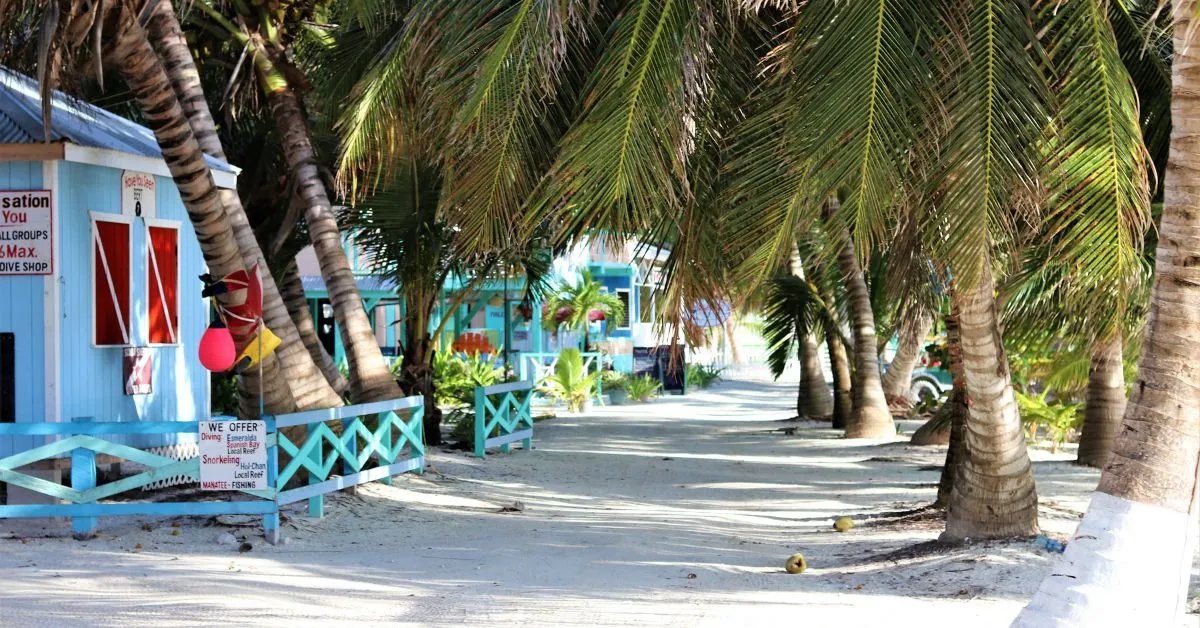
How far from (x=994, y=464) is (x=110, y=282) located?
23.3 feet

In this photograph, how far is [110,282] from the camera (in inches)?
389

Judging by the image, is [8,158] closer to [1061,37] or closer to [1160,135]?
[1061,37]

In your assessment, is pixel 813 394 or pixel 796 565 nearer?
pixel 796 565

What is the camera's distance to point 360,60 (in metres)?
12.1

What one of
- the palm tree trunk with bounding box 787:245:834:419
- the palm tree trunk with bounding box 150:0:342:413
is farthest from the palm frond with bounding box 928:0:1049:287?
the palm tree trunk with bounding box 787:245:834:419

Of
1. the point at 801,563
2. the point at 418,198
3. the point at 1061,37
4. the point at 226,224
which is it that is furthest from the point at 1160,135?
the point at 418,198

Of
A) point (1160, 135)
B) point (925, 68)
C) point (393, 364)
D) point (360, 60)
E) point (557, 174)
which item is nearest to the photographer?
point (925, 68)

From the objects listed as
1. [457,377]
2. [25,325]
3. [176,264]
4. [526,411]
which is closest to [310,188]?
[176,264]

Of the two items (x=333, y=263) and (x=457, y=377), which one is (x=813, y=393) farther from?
(x=333, y=263)

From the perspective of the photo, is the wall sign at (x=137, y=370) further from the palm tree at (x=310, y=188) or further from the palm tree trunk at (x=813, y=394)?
the palm tree trunk at (x=813, y=394)

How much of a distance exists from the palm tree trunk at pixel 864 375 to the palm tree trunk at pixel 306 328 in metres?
7.64

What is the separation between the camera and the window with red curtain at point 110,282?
985 cm

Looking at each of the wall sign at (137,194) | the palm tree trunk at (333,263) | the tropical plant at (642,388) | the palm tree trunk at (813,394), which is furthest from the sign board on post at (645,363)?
the wall sign at (137,194)

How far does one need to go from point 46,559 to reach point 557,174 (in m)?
4.25
